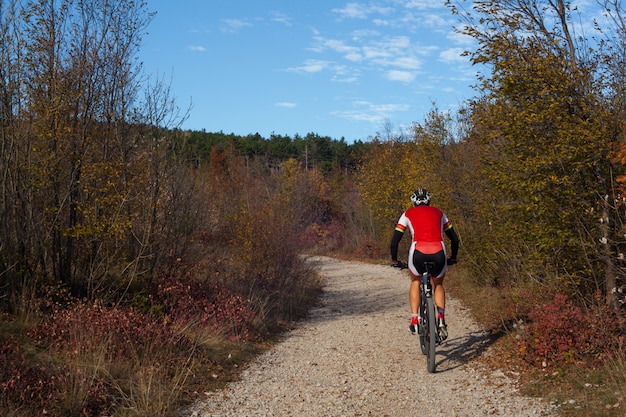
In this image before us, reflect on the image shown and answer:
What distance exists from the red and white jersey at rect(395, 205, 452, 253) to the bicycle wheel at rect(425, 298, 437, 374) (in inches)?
28.3

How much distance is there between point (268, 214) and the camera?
14.1m

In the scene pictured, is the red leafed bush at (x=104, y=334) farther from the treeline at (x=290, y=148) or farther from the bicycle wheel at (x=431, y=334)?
the treeline at (x=290, y=148)

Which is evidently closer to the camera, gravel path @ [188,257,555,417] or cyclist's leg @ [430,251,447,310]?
gravel path @ [188,257,555,417]

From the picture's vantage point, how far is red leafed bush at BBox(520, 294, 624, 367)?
6.59 m

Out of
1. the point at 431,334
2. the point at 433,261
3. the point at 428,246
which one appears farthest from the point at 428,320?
the point at 428,246

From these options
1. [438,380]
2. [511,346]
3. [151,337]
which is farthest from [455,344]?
[151,337]

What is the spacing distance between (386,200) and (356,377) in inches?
971

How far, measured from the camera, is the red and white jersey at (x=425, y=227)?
768 cm

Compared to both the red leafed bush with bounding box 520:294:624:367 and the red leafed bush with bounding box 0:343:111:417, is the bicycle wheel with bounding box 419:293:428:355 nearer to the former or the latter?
the red leafed bush with bounding box 520:294:624:367

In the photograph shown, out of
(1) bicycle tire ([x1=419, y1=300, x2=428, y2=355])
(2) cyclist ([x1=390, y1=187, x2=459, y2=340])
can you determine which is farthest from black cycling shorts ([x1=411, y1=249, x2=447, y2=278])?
(1) bicycle tire ([x1=419, y1=300, x2=428, y2=355])

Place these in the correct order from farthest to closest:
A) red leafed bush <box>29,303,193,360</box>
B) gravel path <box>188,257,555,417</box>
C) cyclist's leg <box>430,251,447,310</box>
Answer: cyclist's leg <box>430,251,447,310</box>, red leafed bush <box>29,303,193,360</box>, gravel path <box>188,257,555,417</box>

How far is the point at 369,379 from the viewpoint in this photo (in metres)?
7.34

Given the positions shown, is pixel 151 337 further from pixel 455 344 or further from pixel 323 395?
pixel 455 344

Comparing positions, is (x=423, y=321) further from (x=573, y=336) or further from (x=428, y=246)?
(x=573, y=336)
